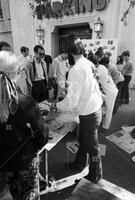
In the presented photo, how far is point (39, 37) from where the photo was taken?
6957 mm

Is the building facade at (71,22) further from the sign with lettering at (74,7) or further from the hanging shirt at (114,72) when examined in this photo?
the hanging shirt at (114,72)

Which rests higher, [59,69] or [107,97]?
[59,69]

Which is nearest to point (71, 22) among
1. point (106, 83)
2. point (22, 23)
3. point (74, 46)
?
point (22, 23)

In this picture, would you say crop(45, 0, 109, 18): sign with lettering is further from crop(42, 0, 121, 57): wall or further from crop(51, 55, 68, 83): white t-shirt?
crop(51, 55, 68, 83): white t-shirt

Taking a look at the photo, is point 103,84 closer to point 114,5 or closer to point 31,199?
point 31,199

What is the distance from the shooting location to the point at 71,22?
20.6 ft

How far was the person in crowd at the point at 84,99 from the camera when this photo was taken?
138 cm

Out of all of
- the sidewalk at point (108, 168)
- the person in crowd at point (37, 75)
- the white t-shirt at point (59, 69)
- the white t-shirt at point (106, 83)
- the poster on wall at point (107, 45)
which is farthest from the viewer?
the poster on wall at point (107, 45)

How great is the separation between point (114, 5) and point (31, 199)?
598 centimetres

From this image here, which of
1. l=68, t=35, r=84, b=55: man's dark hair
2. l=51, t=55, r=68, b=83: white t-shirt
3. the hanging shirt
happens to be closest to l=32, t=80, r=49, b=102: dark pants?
l=51, t=55, r=68, b=83: white t-shirt

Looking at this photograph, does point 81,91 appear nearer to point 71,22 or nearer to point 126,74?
point 126,74

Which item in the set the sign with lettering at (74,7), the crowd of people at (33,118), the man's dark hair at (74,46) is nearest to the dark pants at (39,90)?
the crowd of people at (33,118)

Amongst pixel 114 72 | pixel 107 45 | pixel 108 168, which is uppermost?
pixel 107 45

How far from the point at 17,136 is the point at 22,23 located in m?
7.52
